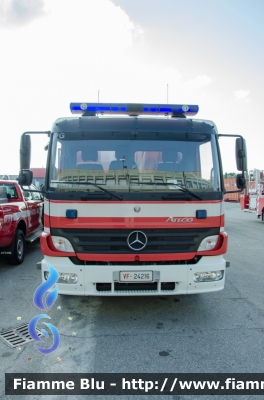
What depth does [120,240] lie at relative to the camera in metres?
3.65

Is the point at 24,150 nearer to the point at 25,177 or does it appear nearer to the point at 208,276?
the point at 25,177

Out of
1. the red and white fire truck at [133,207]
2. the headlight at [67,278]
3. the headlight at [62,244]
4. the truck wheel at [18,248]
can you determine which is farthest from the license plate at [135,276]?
the truck wheel at [18,248]

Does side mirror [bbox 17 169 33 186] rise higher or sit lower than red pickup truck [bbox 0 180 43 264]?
higher

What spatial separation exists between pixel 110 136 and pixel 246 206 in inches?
544

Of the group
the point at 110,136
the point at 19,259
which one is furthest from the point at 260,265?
the point at 19,259

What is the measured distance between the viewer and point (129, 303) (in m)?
4.41

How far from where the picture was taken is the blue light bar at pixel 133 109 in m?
4.39

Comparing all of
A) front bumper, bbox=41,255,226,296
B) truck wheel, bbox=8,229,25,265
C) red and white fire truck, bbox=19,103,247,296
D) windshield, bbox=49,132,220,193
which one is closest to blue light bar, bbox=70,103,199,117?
red and white fire truck, bbox=19,103,247,296

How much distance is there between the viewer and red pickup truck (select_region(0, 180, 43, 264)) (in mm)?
5975

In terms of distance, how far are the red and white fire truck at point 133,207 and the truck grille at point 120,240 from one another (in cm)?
1

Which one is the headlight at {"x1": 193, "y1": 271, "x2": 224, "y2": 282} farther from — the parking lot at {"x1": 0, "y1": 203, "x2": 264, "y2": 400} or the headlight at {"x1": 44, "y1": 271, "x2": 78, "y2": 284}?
the headlight at {"x1": 44, "y1": 271, "x2": 78, "y2": 284}

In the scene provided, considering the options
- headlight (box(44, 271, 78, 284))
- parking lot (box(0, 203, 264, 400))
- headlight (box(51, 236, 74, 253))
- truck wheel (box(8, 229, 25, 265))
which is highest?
headlight (box(51, 236, 74, 253))

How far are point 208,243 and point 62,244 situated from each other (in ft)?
5.96

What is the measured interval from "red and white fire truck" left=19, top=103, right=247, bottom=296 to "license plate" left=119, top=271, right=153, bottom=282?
0.5 inches
